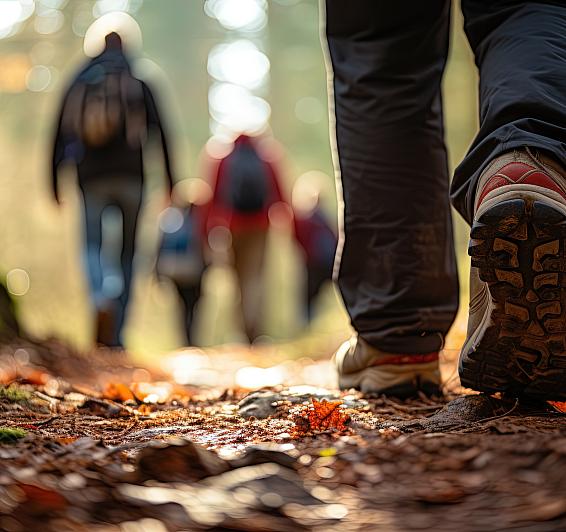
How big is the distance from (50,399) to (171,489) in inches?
52.4

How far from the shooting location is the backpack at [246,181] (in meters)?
8.36

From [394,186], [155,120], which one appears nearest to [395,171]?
[394,186]

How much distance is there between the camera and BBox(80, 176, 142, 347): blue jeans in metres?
5.88

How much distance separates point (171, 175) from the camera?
686 cm

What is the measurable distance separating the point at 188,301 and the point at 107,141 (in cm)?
286

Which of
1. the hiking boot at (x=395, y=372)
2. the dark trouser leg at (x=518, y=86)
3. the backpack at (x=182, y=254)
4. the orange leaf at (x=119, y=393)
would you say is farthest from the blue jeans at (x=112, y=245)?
the dark trouser leg at (x=518, y=86)

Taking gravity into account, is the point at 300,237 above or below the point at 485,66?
above

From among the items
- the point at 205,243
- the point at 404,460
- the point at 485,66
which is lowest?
the point at 404,460

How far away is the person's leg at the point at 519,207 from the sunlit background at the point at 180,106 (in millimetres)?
9848

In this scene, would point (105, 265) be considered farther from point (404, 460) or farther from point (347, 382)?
point (404, 460)

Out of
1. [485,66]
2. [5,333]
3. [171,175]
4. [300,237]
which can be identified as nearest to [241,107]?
[300,237]

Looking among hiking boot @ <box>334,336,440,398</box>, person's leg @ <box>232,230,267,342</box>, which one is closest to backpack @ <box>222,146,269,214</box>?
person's leg @ <box>232,230,267,342</box>

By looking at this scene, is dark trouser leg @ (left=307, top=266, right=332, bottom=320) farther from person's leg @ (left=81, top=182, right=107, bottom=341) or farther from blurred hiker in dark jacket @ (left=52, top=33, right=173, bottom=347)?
person's leg @ (left=81, top=182, right=107, bottom=341)

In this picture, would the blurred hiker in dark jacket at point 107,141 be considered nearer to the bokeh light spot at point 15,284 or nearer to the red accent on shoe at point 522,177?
the bokeh light spot at point 15,284
